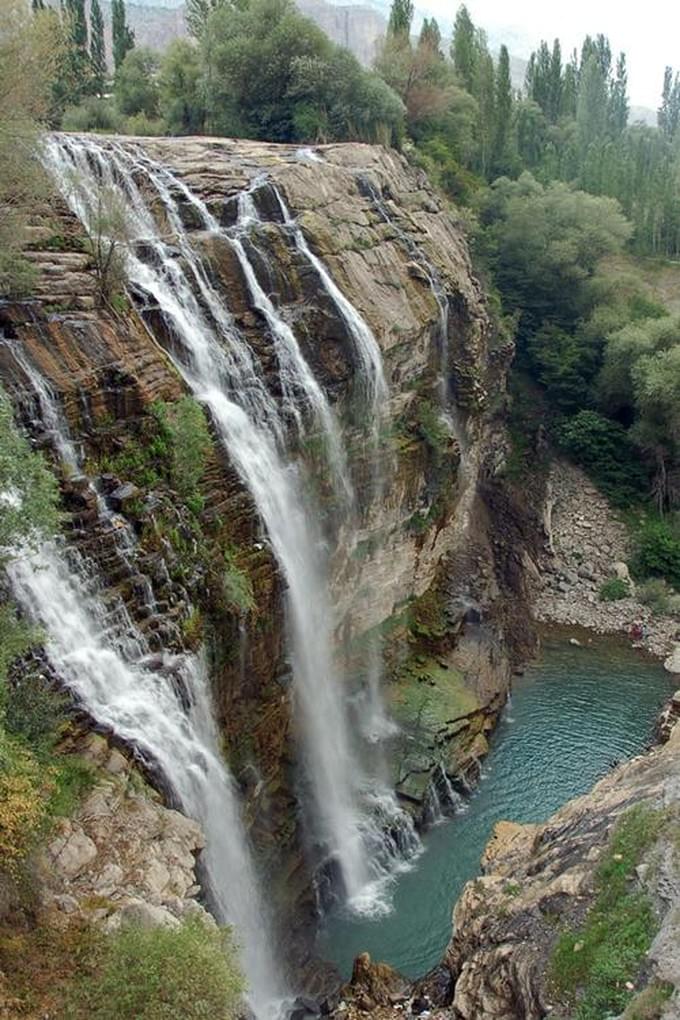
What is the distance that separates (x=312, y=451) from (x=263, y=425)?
188 cm

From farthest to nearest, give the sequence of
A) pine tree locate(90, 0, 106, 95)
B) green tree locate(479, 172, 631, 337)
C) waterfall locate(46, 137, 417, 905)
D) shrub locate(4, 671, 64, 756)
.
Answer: pine tree locate(90, 0, 106, 95) < green tree locate(479, 172, 631, 337) < waterfall locate(46, 137, 417, 905) < shrub locate(4, 671, 64, 756)

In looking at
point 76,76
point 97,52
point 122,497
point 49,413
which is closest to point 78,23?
point 97,52

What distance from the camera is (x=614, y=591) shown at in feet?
116

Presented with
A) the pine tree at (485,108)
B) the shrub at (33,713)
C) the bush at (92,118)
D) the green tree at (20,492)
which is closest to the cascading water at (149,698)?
the shrub at (33,713)

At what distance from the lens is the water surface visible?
766 inches

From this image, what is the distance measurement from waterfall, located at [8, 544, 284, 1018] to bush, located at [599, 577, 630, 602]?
22.6 m

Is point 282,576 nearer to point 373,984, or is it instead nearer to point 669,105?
point 373,984

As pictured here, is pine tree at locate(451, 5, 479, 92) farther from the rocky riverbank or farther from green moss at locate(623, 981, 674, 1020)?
green moss at locate(623, 981, 674, 1020)

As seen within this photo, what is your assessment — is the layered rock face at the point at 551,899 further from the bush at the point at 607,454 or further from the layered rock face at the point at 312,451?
the bush at the point at 607,454

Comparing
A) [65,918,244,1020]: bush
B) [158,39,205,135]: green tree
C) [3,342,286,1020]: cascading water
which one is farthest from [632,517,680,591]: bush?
[65,918,244,1020]: bush

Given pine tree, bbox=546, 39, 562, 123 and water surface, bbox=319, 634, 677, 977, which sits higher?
pine tree, bbox=546, 39, 562, 123

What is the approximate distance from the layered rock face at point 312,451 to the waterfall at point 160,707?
69cm

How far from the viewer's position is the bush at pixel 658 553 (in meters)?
36.3

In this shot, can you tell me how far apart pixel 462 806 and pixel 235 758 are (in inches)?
348
